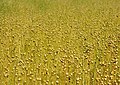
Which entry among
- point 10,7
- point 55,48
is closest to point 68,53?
point 55,48

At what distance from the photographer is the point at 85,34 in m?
8.38

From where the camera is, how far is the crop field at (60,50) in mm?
5309

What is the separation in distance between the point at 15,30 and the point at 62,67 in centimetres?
376

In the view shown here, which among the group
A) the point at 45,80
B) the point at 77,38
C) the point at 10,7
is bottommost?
the point at 45,80

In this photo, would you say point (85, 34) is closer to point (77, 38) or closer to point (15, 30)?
point (77, 38)

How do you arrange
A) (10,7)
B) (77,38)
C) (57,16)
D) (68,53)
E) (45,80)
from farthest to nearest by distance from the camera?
(10,7), (57,16), (77,38), (68,53), (45,80)

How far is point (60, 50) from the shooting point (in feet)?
22.3

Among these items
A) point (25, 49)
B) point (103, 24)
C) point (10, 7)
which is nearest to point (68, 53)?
point (25, 49)

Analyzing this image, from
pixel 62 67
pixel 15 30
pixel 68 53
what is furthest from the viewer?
pixel 15 30

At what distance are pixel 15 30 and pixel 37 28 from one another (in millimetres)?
776

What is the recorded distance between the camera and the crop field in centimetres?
531

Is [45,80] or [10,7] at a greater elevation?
[10,7]

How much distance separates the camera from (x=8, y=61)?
6086mm

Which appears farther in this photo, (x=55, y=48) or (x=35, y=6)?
(x=35, y=6)
